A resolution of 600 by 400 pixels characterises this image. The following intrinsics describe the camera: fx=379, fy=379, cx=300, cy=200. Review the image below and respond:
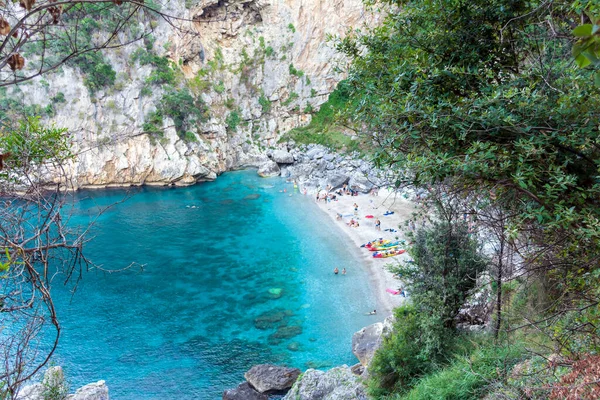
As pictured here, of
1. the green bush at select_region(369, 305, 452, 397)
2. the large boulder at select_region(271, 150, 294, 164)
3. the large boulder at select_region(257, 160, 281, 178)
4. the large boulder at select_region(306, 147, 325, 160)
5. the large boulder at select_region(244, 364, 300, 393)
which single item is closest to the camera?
the green bush at select_region(369, 305, 452, 397)

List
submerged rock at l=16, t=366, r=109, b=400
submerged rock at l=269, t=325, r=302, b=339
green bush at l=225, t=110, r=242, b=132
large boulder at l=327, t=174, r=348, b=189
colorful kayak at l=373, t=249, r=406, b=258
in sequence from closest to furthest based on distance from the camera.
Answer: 1. submerged rock at l=16, t=366, r=109, b=400
2. submerged rock at l=269, t=325, r=302, b=339
3. colorful kayak at l=373, t=249, r=406, b=258
4. large boulder at l=327, t=174, r=348, b=189
5. green bush at l=225, t=110, r=242, b=132

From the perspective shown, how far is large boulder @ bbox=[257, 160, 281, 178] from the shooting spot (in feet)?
142

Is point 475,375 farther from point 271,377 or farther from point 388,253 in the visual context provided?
point 388,253

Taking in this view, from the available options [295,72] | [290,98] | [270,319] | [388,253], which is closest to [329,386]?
[270,319]

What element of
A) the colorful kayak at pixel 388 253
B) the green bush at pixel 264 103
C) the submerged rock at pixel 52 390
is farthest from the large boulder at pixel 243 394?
the green bush at pixel 264 103

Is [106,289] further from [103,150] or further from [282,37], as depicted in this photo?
[282,37]

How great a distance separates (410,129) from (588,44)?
10.8ft

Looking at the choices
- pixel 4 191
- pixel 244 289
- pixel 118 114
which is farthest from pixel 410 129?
pixel 118 114

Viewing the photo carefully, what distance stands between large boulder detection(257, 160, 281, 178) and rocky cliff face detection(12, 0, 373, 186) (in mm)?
4150

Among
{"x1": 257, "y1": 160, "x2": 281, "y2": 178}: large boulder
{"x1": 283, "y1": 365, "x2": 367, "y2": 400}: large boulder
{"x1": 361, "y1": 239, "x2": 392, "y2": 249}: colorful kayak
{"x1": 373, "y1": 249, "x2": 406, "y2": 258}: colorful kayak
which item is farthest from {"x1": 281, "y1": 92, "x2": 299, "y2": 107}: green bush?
{"x1": 283, "y1": 365, "x2": 367, "y2": 400}: large boulder

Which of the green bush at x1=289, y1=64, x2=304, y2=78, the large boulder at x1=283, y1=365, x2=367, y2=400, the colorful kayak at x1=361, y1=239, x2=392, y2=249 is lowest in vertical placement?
the colorful kayak at x1=361, y1=239, x2=392, y2=249

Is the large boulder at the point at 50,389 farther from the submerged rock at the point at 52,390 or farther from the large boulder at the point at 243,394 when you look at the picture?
the large boulder at the point at 243,394

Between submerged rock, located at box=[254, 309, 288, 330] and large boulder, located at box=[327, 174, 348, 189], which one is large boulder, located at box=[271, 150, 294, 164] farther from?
submerged rock, located at box=[254, 309, 288, 330]

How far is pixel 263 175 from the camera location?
142 feet
